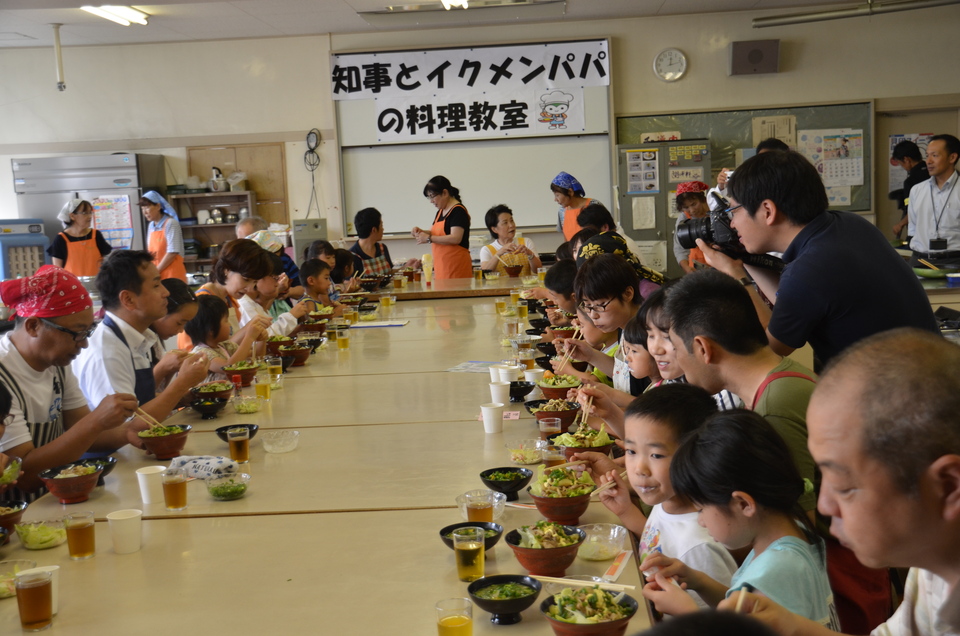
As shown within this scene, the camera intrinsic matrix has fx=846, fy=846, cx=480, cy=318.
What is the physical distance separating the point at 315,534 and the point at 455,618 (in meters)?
0.63

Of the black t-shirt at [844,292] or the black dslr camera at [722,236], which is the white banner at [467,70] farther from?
the black t-shirt at [844,292]

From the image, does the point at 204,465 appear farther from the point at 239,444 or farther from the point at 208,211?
the point at 208,211

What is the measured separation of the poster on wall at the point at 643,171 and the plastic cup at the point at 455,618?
26.1 ft

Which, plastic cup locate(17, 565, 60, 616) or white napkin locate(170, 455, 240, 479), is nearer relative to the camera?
plastic cup locate(17, 565, 60, 616)

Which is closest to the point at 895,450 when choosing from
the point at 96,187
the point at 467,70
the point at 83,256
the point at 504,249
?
the point at 504,249

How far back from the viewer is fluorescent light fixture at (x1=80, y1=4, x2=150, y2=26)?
772cm

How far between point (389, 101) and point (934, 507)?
875 cm

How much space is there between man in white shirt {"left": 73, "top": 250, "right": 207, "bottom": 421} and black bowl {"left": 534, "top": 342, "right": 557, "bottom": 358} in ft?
5.30

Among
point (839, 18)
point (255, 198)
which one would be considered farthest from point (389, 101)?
point (839, 18)

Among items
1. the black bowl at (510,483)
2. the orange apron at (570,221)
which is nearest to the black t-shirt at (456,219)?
the orange apron at (570,221)

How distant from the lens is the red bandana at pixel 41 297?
258 centimetres

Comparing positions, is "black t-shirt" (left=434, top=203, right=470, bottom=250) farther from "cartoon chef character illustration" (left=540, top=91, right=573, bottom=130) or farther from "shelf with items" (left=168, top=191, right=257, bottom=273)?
"shelf with items" (left=168, top=191, right=257, bottom=273)

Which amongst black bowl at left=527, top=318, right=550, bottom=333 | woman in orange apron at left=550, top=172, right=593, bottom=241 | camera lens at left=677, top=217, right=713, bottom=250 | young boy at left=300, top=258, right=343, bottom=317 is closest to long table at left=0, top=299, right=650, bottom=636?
camera lens at left=677, top=217, right=713, bottom=250

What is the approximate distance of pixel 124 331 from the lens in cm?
317
